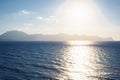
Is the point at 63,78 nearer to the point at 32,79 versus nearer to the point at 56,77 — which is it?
the point at 56,77

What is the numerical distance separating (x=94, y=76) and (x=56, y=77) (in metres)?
10.1

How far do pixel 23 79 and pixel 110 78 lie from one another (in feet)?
69.0

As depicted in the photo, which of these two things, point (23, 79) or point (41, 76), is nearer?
point (23, 79)

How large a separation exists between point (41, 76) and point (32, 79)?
361 cm

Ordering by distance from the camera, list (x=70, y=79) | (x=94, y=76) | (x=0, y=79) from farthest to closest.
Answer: (x=94, y=76) → (x=70, y=79) → (x=0, y=79)

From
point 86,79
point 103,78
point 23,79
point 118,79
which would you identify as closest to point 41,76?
point 23,79

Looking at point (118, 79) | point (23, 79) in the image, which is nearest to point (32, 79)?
point (23, 79)

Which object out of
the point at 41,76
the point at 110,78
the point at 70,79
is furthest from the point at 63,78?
the point at 110,78

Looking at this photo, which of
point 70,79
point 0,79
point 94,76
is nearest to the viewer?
point 0,79

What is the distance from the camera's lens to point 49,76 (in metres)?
47.4

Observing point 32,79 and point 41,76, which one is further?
point 41,76

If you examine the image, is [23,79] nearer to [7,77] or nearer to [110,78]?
[7,77]

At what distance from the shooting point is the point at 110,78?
47.6 metres

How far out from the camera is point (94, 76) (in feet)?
163
